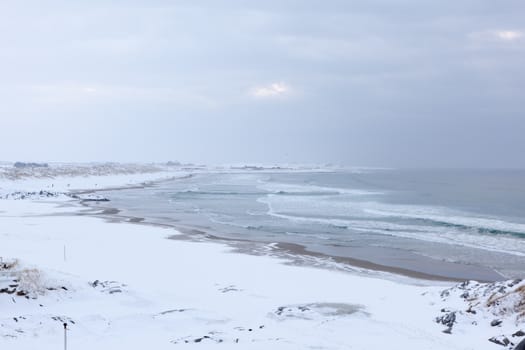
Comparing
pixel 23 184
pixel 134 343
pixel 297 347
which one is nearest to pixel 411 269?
pixel 297 347

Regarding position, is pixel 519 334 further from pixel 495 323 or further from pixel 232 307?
pixel 232 307

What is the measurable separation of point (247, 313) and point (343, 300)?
321cm

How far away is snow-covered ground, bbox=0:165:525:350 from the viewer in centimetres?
1077

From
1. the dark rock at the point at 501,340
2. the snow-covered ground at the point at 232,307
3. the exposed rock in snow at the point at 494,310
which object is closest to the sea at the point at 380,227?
the snow-covered ground at the point at 232,307

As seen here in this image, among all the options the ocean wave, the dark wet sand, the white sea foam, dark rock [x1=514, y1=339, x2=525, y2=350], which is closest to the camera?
dark rock [x1=514, y1=339, x2=525, y2=350]

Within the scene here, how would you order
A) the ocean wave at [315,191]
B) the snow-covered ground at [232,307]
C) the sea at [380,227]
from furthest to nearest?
the ocean wave at [315,191] < the sea at [380,227] < the snow-covered ground at [232,307]

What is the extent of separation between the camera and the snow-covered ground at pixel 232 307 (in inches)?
424

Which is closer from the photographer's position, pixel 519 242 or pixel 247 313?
pixel 247 313

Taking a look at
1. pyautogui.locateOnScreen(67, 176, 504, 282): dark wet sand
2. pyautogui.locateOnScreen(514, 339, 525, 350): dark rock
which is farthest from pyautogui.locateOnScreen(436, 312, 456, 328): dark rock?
pyautogui.locateOnScreen(67, 176, 504, 282): dark wet sand

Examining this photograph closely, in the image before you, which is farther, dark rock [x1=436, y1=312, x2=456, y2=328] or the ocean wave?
the ocean wave

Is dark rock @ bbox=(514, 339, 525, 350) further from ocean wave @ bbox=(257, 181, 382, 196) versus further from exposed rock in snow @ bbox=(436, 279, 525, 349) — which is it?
ocean wave @ bbox=(257, 181, 382, 196)

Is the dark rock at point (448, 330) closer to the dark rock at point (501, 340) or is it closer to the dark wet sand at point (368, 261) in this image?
the dark rock at point (501, 340)

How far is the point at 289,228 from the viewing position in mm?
34031

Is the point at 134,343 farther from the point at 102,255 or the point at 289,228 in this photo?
the point at 289,228
